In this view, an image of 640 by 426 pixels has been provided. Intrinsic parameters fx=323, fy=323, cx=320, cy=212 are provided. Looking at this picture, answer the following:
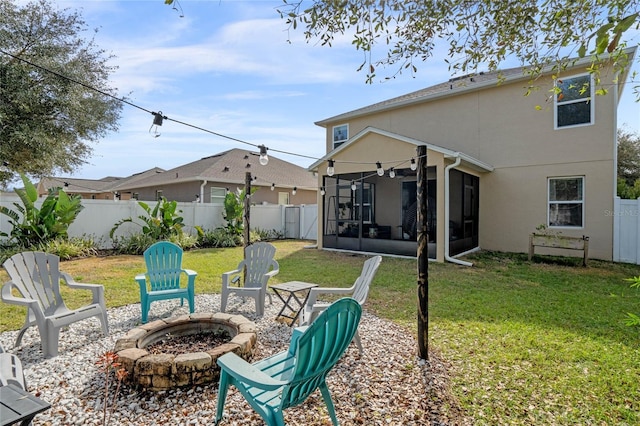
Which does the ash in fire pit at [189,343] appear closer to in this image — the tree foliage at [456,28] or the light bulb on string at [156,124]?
the light bulb on string at [156,124]

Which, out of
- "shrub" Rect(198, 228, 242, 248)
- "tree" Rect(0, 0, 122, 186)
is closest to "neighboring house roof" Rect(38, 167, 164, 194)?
"tree" Rect(0, 0, 122, 186)

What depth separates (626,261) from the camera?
31.0ft

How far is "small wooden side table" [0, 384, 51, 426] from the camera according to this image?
170 centimetres

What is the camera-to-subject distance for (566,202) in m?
10.4

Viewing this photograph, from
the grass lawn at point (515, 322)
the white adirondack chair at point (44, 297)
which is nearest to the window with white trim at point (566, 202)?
the grass lawn at point (515, 322)

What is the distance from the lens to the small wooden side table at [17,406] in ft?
5.57

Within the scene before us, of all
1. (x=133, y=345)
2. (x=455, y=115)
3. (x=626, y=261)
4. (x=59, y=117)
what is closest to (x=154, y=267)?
(x=133, y=345)

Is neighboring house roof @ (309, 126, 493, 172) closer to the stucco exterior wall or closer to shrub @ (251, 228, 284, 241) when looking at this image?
the stucco exterior wall

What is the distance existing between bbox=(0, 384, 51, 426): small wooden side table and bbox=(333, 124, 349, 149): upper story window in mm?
14578

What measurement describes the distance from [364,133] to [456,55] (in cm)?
699

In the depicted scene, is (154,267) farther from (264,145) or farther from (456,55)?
(456,55)

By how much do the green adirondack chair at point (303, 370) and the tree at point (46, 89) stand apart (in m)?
10.7

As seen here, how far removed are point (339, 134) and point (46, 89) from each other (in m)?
11.4

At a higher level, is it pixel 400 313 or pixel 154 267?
pixel 154 267
